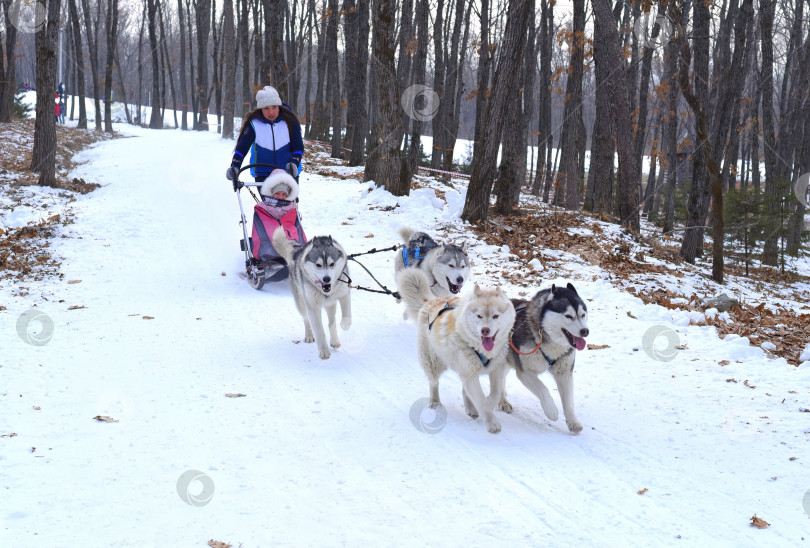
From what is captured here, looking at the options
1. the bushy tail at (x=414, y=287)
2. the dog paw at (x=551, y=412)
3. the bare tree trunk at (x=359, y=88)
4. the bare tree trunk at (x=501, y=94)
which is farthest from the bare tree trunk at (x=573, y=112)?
the dog paw at (x=551, y=412)

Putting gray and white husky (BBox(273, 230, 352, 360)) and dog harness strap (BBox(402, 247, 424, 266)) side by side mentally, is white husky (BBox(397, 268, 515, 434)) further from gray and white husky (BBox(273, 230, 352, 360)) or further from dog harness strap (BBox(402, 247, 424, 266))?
dog harness strap (BBox(402, 247, 424, 266))

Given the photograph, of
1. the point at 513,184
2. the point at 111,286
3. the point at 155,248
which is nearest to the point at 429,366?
the point at 111,286

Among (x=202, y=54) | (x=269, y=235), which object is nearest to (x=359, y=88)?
(x=269, y=235)

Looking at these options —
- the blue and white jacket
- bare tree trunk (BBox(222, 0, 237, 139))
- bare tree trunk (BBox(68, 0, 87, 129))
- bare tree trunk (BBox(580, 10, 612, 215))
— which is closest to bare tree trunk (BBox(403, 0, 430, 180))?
bare tree trunk (BBox(580, 10, 612, 215))

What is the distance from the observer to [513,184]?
40.7ft

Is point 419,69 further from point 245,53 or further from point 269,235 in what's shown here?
point 269,235

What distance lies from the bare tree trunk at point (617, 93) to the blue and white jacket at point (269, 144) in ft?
22.2

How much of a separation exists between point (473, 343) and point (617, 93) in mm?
9542

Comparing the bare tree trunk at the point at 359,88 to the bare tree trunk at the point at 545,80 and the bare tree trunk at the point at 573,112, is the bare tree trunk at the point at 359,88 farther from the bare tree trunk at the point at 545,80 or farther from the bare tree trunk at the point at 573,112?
the bare tree trunk at the point at 545,80

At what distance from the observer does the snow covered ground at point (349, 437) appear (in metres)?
3.26

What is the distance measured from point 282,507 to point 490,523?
1.18 metres

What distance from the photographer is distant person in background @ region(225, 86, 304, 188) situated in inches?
326

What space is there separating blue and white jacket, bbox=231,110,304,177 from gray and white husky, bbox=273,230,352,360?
8.33ft

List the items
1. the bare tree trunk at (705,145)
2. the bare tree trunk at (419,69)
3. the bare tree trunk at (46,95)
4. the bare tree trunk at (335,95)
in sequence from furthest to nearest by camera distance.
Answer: the bare tree trunk at (335,95) < the bare tree trunk at (419,69) < the bare tree trunk at (46,95) < the bare tree trunk at (705,145)
